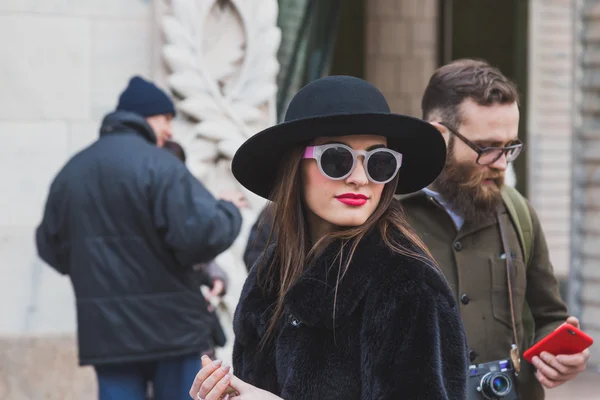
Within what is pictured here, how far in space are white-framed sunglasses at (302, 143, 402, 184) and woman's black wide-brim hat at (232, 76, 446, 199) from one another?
0.13 feet

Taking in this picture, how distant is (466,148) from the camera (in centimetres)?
368

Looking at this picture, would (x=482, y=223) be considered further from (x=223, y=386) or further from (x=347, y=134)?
(x=223, y=386)

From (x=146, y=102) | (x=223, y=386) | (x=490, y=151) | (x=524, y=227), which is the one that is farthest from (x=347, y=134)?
(x=146, y=102)

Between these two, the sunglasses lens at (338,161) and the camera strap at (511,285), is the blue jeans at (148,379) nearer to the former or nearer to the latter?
the camera strap at (511,285)

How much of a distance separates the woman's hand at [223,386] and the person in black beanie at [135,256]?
2685mm

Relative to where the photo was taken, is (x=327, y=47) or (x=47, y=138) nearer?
(x=47, y=138)

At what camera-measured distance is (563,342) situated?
3449 mm

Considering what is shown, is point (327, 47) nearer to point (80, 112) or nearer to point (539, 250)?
point (80, 112)

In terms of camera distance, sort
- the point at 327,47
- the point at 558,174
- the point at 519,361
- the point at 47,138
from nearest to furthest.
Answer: the point at 519,361 → the point at 47,138 → the point at 327,47 → the point at 558,174

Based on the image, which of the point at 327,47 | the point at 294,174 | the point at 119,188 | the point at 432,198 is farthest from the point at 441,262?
the point at 327,47

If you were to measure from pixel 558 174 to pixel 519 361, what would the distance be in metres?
10.8

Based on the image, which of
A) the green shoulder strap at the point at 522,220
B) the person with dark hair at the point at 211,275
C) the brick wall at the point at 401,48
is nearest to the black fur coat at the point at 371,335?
the green shoulder strap at the point at 522,220

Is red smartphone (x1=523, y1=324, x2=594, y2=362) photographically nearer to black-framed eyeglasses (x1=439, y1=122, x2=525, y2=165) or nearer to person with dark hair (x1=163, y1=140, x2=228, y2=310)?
black-framed eyeglasses (x1=439, y1=122, x2=525, y2=165)

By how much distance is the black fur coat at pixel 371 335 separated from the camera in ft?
8.33
